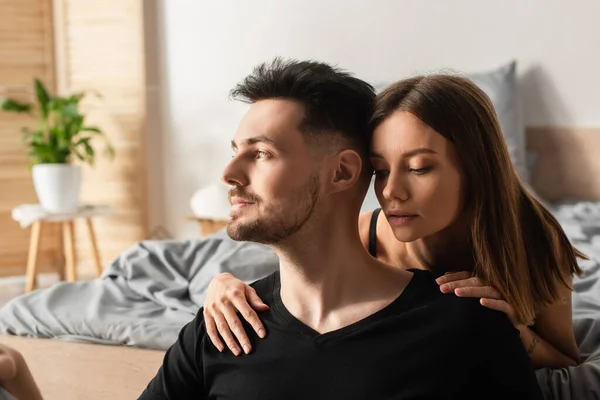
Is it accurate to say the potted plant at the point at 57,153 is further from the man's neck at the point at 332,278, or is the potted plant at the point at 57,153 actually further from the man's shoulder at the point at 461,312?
the man's shoulder at the point at 461,312

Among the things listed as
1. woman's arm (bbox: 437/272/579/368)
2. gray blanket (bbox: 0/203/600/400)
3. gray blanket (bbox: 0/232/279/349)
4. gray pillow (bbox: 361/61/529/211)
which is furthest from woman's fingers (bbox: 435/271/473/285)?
gray pillow (bbox: 361/61/529/211)

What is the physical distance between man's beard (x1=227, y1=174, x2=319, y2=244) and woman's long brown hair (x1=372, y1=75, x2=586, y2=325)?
6.3 inches

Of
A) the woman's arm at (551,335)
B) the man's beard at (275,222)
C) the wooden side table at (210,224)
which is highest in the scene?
the man's beard at (275,222)

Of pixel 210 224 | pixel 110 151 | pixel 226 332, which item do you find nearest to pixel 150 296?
pixel 226 332

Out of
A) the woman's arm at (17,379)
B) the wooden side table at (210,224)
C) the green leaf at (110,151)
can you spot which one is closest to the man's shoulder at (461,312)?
the woman's arm at (17,379)

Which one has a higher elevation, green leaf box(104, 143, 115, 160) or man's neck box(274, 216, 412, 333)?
man's neck box(274, 216, 412, 333)

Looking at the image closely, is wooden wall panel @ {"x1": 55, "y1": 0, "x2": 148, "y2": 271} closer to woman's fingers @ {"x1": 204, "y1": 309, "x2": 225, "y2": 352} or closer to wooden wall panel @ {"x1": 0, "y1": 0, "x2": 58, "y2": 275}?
wooden wall panel @ {"x1": 0, "y1": 0, "x2": 58, "y2": 275}

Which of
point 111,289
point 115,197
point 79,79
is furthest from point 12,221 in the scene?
point 111,289

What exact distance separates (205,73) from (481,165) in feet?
11.0

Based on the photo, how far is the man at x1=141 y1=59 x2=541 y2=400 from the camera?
1.11m

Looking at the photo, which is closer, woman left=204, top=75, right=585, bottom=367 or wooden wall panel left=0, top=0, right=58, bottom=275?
woman left=204, top=75, right=585, bottom=367

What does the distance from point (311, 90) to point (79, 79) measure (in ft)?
12.0

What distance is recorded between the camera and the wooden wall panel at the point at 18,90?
4.58 metres

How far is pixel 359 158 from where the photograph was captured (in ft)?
4.09
